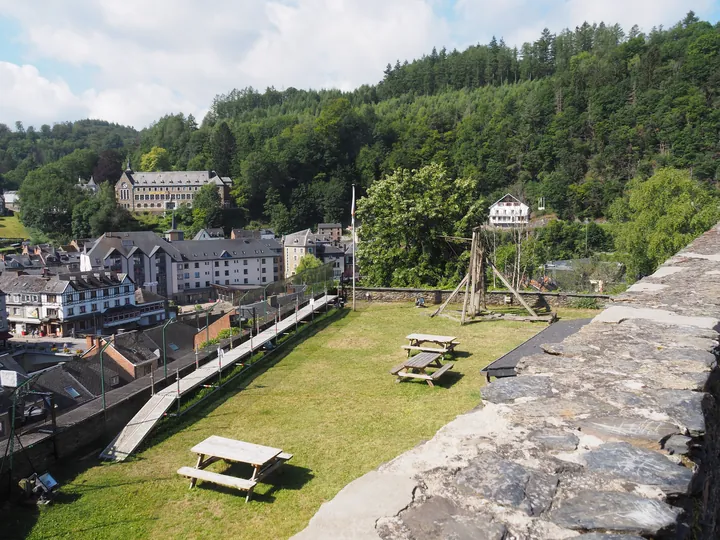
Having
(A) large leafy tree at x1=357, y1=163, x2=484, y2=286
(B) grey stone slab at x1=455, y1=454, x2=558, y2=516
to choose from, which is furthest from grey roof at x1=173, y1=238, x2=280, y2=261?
(B) grey stone slab at x1=455, y1=454, x2=558, y2=516

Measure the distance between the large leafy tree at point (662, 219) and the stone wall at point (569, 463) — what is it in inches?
820

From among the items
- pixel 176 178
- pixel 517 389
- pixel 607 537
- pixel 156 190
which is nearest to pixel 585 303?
pixel 517 389

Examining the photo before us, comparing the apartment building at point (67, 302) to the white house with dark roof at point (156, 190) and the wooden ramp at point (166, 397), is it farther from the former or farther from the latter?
the white house with dark roof at point (156, 190)

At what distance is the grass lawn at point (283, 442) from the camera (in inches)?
228

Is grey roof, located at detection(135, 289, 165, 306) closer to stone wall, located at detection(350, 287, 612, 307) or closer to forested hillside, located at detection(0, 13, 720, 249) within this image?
forested hillside, located at detection(0, 13, 720, 249)

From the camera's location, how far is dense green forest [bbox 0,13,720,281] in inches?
3767

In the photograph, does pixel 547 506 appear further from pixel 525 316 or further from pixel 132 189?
pixel 132 189

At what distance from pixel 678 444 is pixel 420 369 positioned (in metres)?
7.57

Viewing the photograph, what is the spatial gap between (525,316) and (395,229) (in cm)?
677

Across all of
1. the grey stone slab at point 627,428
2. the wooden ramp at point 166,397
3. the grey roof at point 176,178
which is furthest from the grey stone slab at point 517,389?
the grey roof at point 176,178

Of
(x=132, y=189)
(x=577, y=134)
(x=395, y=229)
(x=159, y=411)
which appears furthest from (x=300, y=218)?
(x=159, y=411)

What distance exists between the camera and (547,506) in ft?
7.81

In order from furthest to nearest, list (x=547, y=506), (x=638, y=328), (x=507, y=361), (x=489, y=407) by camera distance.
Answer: (x=507, y=361) → (x=638, y=328) → (x=489, y=407) → (x=547, y=506)

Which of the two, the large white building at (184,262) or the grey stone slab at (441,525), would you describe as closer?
the grey stone slab at (441,525)
